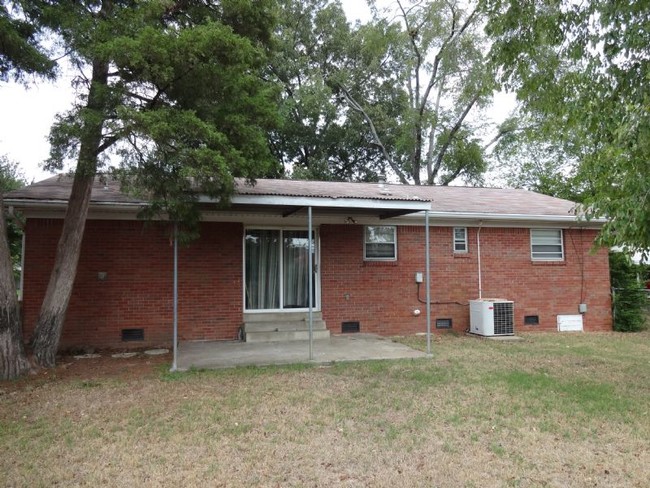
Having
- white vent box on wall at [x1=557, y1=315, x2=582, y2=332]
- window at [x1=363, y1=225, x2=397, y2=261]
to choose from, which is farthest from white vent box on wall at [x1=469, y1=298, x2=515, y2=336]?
window at [x1=363, y1=225, x2=397, y2=261]

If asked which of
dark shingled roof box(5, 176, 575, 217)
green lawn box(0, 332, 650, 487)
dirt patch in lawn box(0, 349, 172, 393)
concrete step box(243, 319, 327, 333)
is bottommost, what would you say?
green lawn box(0, 332, 650, 487)

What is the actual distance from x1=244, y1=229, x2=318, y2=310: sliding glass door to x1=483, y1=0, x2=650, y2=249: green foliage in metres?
5.86

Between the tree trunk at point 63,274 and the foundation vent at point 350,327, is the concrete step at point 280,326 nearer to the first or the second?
the foundation vent at point 350,327

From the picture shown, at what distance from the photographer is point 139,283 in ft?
32.6

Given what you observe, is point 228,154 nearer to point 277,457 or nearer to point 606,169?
point 277,457

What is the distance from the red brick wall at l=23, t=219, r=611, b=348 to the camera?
9.59 meters

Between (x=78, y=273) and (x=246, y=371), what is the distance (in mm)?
4454

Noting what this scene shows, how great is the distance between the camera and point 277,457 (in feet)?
14.0

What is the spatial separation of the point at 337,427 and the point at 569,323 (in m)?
9.72

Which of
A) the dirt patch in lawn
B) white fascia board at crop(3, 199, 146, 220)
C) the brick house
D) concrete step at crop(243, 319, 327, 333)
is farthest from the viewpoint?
concrete step at crop(243, 319, 327, 333)

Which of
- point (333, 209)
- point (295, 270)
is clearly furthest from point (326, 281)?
point (333, 209)

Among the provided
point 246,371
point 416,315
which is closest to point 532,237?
point 416,315

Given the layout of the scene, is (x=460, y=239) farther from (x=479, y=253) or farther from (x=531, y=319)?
(x=531, y=319)

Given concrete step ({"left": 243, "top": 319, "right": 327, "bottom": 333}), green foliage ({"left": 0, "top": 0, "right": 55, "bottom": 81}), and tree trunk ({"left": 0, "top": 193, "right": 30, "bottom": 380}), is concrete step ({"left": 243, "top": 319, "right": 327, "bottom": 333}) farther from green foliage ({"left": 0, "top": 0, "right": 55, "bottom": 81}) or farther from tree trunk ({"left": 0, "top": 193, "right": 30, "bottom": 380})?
green foliage ({"left": 0, "top": 0, "right": 55, "bottom": 81})
